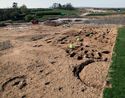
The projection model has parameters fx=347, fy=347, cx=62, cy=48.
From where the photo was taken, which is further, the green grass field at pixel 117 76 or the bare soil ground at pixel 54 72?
the bare soil ground at pixel 54 72

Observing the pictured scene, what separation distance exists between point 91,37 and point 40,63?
14.2 metres

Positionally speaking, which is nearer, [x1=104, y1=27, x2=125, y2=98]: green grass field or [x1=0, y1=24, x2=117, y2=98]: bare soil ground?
[x1=104, y1=27, x2=125, y2=98]: green grass field

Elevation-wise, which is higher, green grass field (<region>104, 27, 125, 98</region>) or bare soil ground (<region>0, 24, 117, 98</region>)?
green grass field (<region>104, 27, 125, 98</region>)

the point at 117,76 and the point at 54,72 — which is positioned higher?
the point at 117,76

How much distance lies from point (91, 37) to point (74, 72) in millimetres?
15821

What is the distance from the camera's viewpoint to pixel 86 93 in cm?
1512

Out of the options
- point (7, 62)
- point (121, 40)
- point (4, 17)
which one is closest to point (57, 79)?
point (7, 62)

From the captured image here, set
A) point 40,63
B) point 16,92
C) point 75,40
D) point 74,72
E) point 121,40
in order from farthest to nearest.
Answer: point 75,40 < point 121,40 < point 40,63 < point 74,72 < point 16,92

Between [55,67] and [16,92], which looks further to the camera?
[55,67]

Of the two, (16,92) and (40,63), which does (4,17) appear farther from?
(16,92)

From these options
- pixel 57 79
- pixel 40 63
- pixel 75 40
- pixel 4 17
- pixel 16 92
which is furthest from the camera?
pixel 4 17

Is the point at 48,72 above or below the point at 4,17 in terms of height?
above

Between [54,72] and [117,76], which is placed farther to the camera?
[54,72]

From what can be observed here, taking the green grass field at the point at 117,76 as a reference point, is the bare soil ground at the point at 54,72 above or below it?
below
